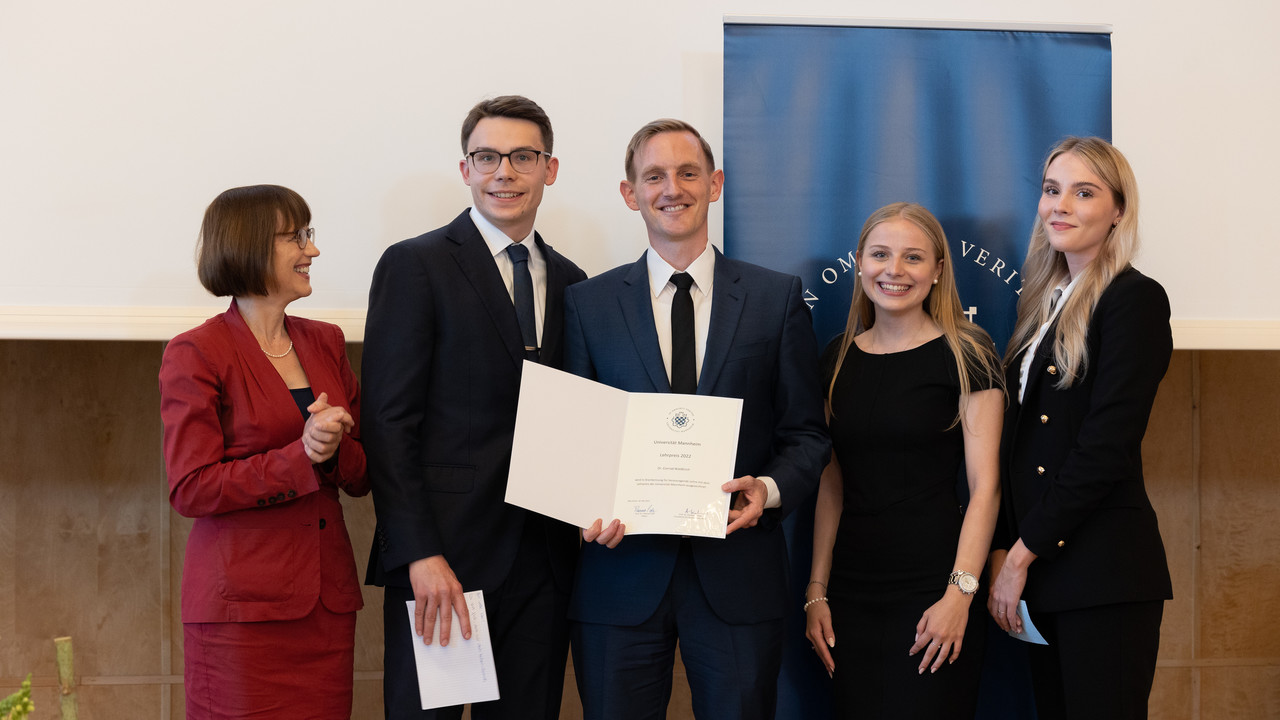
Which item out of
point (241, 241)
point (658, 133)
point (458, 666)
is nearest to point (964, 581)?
point (458, 666)

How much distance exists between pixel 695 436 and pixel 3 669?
288cm

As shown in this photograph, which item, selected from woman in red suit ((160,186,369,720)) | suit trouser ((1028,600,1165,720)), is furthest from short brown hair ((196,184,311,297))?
suit trouser ((1028,600,1165,720))

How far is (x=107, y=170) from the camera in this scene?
108 inches

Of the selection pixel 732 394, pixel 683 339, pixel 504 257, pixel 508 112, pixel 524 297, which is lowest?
pixel 732 394

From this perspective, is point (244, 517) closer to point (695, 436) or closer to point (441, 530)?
point (441, 530)

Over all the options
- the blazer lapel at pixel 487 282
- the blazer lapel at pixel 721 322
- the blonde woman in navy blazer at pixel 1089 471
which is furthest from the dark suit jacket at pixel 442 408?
the blonde woman in navy blazer at pixel 1089 471

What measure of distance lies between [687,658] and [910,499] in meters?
0.70

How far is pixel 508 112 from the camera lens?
2291mm

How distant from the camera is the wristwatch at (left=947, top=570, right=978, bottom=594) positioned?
7.36 ft

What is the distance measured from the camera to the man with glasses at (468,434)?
6.80ft

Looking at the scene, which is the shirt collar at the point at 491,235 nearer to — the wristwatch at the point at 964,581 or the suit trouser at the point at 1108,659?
the wristwatch at the point at 964,581

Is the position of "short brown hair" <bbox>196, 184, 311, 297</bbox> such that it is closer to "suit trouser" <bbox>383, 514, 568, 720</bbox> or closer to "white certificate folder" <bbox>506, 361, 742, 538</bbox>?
"white certificate folder" <bbox>506, 361, 742, 538</bbox>

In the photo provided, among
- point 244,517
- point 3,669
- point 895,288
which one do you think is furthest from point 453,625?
point 3,669

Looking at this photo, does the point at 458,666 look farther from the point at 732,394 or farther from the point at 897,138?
the point at 897,138
